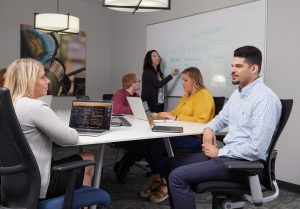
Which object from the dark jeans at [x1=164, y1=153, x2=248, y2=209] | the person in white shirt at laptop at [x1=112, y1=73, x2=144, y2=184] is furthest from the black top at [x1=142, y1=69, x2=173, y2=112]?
the dark jeans at [x1=164, y1=153, x2=248, y2=209]

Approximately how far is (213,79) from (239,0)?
38.4 inches

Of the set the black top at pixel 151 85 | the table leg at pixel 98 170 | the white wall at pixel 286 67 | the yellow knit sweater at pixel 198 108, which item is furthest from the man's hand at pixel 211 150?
the black top at pixel 151 85

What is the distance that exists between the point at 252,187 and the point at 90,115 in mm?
1151

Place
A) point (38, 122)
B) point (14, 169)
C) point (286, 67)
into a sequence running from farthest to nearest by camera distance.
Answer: point (286, 67)
point (38, 122)
point (14, 169)

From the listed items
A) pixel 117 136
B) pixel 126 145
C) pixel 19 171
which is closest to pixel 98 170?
pixel 117 136

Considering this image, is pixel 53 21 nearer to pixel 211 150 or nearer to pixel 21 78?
pixel 21 78

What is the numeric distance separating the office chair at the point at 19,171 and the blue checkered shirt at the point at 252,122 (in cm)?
83

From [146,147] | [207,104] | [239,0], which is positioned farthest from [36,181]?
[239,0]

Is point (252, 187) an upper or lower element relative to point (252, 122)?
lower

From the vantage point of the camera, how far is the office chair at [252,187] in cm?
166

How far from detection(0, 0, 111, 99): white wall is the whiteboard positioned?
1429 millimetres

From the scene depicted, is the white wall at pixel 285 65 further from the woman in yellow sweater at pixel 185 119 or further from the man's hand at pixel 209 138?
the man's hand at pixel 209 138

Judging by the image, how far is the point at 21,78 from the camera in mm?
1580

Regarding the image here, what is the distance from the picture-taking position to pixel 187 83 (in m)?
3.25
